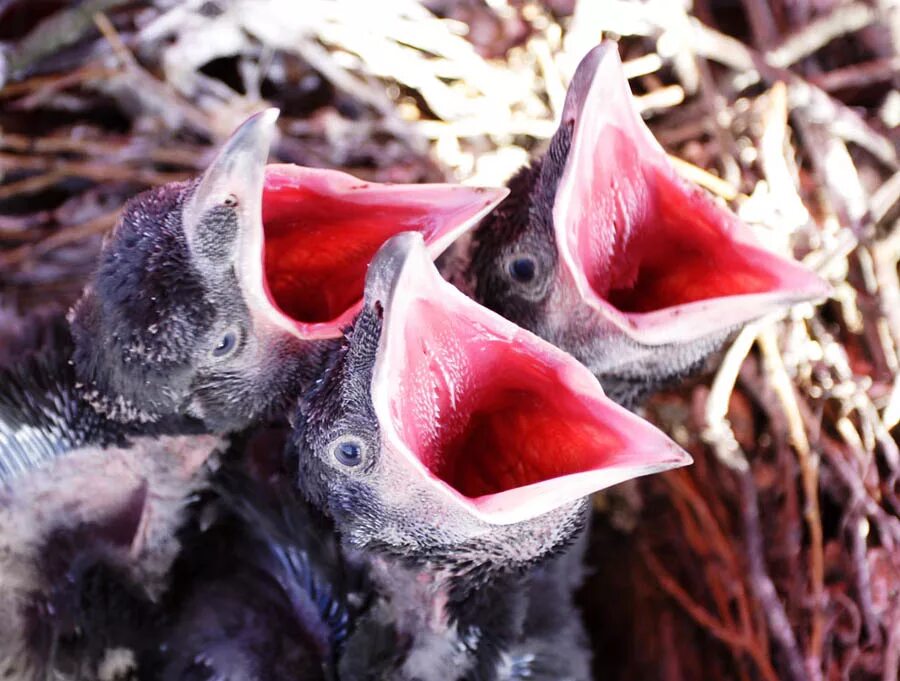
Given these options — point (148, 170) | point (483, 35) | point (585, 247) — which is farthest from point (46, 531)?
point (483, 35)

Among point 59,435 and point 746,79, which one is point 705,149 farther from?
point 59,435

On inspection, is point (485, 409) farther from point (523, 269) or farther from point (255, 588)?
point (255, 588)

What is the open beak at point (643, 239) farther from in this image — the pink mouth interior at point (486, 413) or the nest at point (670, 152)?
the nest at point (670, 152)

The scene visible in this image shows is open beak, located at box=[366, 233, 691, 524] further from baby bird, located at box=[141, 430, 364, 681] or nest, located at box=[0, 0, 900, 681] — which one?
nest, located at box=[0, 0, 900, 681]

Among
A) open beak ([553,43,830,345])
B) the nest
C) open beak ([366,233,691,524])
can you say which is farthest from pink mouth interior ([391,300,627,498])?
the nest

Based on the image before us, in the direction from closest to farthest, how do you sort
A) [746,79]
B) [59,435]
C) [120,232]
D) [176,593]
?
[120,232], [59,435], [176,593], [746,79]
